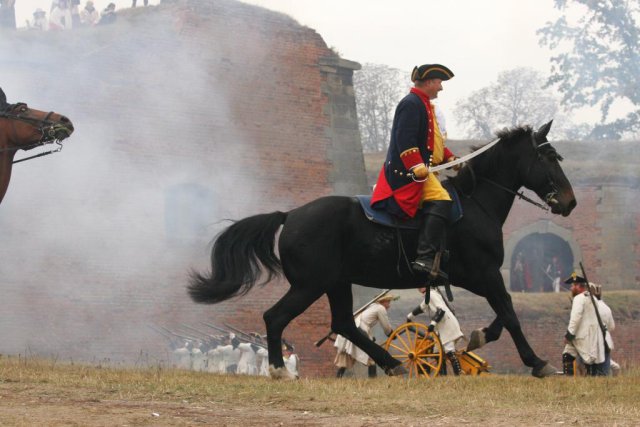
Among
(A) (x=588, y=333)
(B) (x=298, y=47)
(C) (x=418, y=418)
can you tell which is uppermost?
(B) (x=298, y=47)

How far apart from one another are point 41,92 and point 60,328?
4.14 m

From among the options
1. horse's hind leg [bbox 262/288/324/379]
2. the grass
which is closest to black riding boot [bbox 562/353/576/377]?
the grass

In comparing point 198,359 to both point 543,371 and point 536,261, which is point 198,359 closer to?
point 543,371

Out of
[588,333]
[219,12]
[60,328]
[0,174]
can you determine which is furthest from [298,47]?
[0,174]

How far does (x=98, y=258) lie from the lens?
67.1 feet

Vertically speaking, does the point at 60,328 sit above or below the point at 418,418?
above

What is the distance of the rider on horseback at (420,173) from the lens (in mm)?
10305

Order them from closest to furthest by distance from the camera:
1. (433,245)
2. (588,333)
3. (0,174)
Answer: (433,245), (0,174), (588,333)

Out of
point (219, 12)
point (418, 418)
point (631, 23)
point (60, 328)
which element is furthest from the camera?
point (631, 23)

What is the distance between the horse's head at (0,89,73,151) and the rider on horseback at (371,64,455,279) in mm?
3377

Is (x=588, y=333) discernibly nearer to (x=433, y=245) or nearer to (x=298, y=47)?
(x=433, y=245)

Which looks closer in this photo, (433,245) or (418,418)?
(418,418)

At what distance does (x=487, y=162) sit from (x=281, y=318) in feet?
8.16

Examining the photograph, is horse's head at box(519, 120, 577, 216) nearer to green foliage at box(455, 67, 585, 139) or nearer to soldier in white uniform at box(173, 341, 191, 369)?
soldier in white uniform at box(173, 341, 191, 369)
